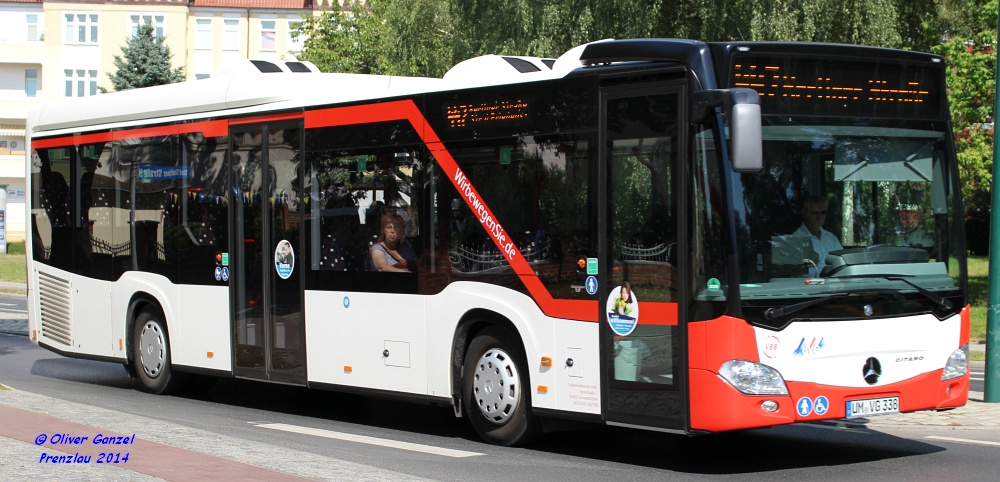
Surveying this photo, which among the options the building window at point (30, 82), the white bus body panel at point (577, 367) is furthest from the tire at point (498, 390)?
the building window at point (30, 82)

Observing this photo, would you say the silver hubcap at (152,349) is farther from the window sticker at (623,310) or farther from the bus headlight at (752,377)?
the bus headlight at (752,377)

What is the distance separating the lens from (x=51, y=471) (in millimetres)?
7535

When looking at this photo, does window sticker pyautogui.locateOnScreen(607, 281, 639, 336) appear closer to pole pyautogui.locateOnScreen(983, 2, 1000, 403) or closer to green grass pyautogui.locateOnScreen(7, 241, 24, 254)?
pole pyautogui.locateOnScreen(983, 2, 1000, 403)

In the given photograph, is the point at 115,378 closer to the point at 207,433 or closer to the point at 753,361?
the point at 207,433

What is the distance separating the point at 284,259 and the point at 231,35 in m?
67.7

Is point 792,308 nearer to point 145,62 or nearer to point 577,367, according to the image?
point 577,367

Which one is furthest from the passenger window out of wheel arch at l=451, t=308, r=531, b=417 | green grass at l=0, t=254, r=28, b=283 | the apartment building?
the apartment building

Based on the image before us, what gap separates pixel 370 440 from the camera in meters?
10.5

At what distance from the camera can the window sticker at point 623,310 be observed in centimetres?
863

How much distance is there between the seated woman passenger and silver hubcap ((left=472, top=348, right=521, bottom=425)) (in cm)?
116

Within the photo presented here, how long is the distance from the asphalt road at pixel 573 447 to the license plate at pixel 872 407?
16.7 inches

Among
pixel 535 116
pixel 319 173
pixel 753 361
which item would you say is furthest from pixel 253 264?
pixel 753 361

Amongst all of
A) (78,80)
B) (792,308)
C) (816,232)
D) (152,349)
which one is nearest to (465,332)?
(792,308)

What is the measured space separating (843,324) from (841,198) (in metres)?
0.86
